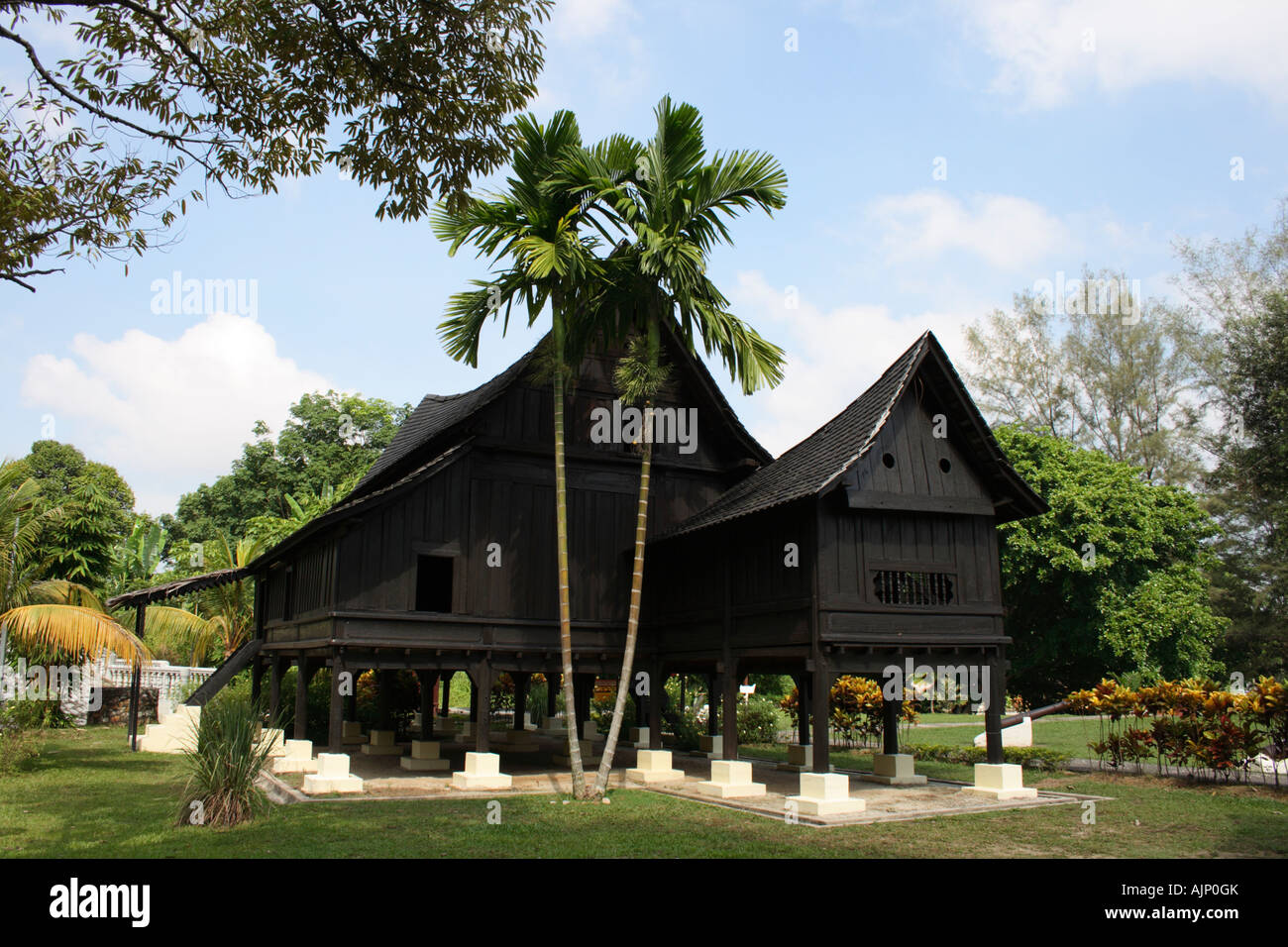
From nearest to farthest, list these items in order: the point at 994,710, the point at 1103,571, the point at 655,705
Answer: the point at 994,710, the point at 655,705, the point at 1103,571

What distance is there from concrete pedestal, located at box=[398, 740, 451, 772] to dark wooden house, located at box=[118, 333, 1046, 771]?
46.3 inches

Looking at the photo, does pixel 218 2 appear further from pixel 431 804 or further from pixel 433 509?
pixel 431 804

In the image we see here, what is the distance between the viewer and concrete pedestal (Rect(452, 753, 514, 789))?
16.0 m

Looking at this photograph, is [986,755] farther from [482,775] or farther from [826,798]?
[482,775]

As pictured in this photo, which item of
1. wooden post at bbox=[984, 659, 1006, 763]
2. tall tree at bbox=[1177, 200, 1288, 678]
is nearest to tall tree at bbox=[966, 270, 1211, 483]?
tall tree at bbox=[1177, 200, 1288, 678]

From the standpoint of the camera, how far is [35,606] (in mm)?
15852

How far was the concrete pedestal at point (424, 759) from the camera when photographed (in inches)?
741

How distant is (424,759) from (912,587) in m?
10.1

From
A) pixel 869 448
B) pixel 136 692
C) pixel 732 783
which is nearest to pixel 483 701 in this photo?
pixel 732 783

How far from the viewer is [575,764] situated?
15.1 m

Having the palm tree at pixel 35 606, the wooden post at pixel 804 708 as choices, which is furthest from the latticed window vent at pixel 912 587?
the palm tree at pixel 35 606

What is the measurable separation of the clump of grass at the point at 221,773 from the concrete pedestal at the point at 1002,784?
10643 millimetres

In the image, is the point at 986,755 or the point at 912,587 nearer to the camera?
the point at 912,587

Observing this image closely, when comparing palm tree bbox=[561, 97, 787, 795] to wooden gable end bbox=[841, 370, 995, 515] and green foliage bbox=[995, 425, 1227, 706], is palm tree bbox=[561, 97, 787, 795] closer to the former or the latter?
wooden gable end bbox=[841, 370, 995, 515]
